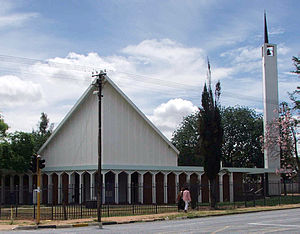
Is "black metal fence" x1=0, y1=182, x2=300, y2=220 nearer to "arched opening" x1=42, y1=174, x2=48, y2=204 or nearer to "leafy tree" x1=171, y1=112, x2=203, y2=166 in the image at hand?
"arched opening" x1=42, y1=174, x2=48, y2=204

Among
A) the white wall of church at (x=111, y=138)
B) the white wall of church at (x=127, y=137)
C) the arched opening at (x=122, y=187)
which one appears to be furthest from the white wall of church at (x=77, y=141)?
the arched opening at (x=122, y=187)

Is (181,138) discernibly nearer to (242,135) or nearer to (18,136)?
(242,135)

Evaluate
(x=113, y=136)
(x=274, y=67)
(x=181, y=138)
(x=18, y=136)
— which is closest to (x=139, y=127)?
(x=113, y=136)

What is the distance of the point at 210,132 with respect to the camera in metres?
33.0

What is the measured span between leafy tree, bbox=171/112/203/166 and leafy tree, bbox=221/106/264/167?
170 inches

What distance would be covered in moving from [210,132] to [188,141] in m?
35.4

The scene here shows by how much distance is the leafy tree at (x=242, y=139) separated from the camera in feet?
218

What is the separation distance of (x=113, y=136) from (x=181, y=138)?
2873 centimetres

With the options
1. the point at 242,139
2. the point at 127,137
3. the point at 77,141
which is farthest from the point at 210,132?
the point at 242,139

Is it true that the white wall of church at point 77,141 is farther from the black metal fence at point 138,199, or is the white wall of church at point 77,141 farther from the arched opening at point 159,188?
the arched opening at point 159,188

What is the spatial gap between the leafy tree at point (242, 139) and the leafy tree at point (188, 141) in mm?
4318

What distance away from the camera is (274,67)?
50719mm

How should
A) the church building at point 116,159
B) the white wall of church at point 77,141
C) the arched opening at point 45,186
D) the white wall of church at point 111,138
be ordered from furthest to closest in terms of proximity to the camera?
the arched opening at point 45,186
the white wall of church at point 77,141
the white wall of church at point 111,138
the church building at point 116,159

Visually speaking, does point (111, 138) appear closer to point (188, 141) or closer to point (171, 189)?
point (171, 189)
